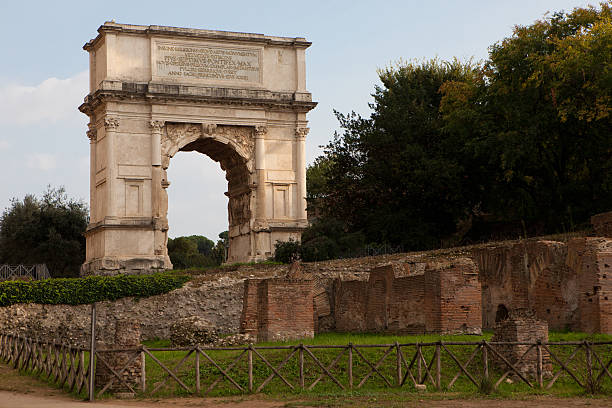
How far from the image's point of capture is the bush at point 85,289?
3078 cm

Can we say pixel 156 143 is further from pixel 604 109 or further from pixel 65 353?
pixel 65 353

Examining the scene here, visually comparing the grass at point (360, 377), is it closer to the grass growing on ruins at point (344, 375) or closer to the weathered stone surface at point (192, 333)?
the grass growing on ruins at point (344, 375)

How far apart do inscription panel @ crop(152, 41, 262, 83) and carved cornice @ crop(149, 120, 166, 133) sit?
1999mm

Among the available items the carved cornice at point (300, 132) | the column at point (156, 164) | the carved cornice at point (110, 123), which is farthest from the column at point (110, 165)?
the carved cornice at point (300, 132)

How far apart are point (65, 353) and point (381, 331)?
9889 millimetres

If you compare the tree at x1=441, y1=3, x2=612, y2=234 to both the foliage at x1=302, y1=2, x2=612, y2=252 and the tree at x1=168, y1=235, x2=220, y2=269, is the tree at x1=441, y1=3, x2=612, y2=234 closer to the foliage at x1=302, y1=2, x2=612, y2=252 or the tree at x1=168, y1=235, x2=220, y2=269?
the foliage at x1=302, y1=2, x2=612, y2=252

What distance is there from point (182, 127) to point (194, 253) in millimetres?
35479

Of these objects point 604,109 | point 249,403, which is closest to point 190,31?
point 604,109

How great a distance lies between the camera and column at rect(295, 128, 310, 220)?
45.2 meters

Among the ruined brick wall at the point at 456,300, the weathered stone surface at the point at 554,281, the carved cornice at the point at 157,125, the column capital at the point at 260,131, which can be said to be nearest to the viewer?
the weathered stone surface at the point at 554,281

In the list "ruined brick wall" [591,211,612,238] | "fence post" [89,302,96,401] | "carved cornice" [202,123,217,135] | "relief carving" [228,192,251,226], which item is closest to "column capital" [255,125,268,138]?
"carved cornice" [202,123,217,135]

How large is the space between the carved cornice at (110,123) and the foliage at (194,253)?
7190 millimetres

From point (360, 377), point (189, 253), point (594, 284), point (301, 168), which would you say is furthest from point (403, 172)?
point (189, 253)

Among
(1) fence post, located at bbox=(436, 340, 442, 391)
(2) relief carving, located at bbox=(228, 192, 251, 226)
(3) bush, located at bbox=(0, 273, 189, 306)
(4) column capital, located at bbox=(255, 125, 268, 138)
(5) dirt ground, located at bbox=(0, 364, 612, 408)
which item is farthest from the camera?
(2) relief carving, located at bbox=(228, 192, 251, 226)
